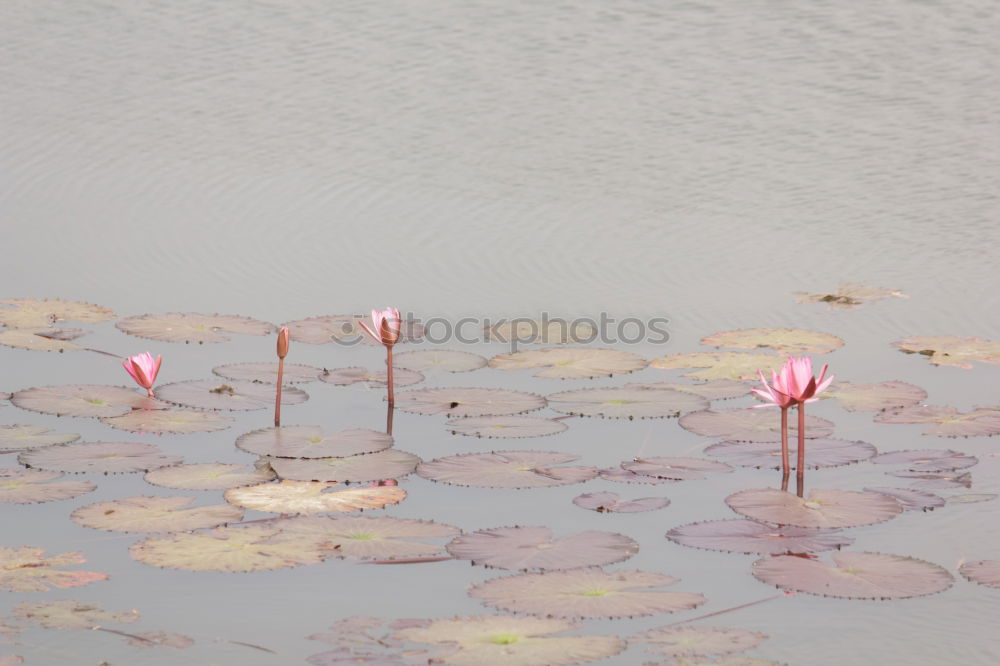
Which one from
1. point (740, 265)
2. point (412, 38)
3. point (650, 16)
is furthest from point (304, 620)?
point (650, 16)

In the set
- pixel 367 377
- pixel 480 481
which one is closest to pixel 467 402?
pixel 367 377

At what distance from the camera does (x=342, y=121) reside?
7.71 m

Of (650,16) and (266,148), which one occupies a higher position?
(650,16)

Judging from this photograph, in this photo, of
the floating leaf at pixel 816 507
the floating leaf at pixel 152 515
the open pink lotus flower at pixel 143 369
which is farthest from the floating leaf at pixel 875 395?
the open pink lotus flower at pixel 143 369

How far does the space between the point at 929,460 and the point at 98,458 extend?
2.25 metres

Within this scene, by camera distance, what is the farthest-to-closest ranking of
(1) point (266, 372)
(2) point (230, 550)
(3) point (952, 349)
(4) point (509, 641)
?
(3) point (952, 349), (1) point (266, 372), (2) point (230, 550), (4) point (509, 641)

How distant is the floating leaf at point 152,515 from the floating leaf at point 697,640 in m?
1.11

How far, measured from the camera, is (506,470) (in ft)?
11.3

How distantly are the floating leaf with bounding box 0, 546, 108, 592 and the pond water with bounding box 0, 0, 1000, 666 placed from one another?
47 mm

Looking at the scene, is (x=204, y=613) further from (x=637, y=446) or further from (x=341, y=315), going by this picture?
(x=341, y=315)

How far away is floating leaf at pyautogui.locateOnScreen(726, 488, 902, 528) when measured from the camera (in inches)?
122

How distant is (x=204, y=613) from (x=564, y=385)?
6.21ft

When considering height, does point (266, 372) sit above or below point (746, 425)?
above

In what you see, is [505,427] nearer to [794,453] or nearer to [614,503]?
[614,503]
